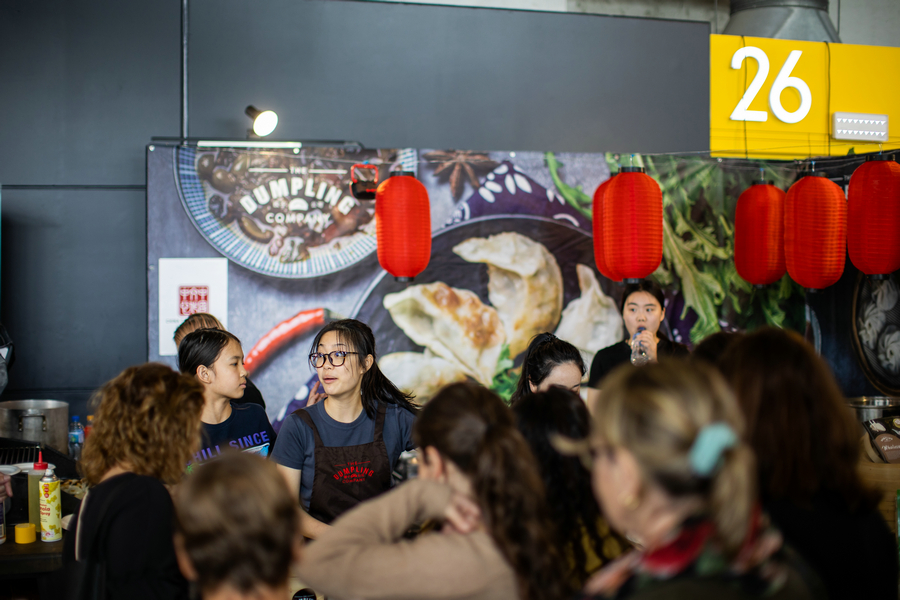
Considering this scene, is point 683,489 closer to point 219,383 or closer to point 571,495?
point 571,495

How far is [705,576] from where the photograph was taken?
0.94m

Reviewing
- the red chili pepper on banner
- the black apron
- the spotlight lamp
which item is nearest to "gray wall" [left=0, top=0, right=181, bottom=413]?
the spotlight lamp

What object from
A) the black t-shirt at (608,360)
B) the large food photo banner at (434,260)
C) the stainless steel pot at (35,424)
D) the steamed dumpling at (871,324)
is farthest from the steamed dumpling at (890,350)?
the stainless steel pot at (35,424)

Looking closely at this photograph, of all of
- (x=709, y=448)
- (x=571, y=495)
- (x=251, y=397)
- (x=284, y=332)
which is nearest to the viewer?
(x=709, y=448)

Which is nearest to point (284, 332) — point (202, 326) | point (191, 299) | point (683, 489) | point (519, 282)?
point (191, 299)

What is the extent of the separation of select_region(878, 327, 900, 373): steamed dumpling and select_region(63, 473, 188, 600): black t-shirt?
4407 mm

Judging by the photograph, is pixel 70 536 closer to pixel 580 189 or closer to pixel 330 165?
pixel 330 165

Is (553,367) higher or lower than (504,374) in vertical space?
higher

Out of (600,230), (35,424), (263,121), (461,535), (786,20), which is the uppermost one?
(786,20)

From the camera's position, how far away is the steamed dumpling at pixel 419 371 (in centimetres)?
432

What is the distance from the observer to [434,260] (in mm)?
4402

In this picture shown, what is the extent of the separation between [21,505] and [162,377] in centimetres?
134

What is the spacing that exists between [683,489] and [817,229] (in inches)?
129

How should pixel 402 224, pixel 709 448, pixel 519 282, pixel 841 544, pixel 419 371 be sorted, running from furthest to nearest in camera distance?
pixel 519 282 < pixel 419 371 < pixel 402 224 < pixel 841 544 < pixel 709 448
